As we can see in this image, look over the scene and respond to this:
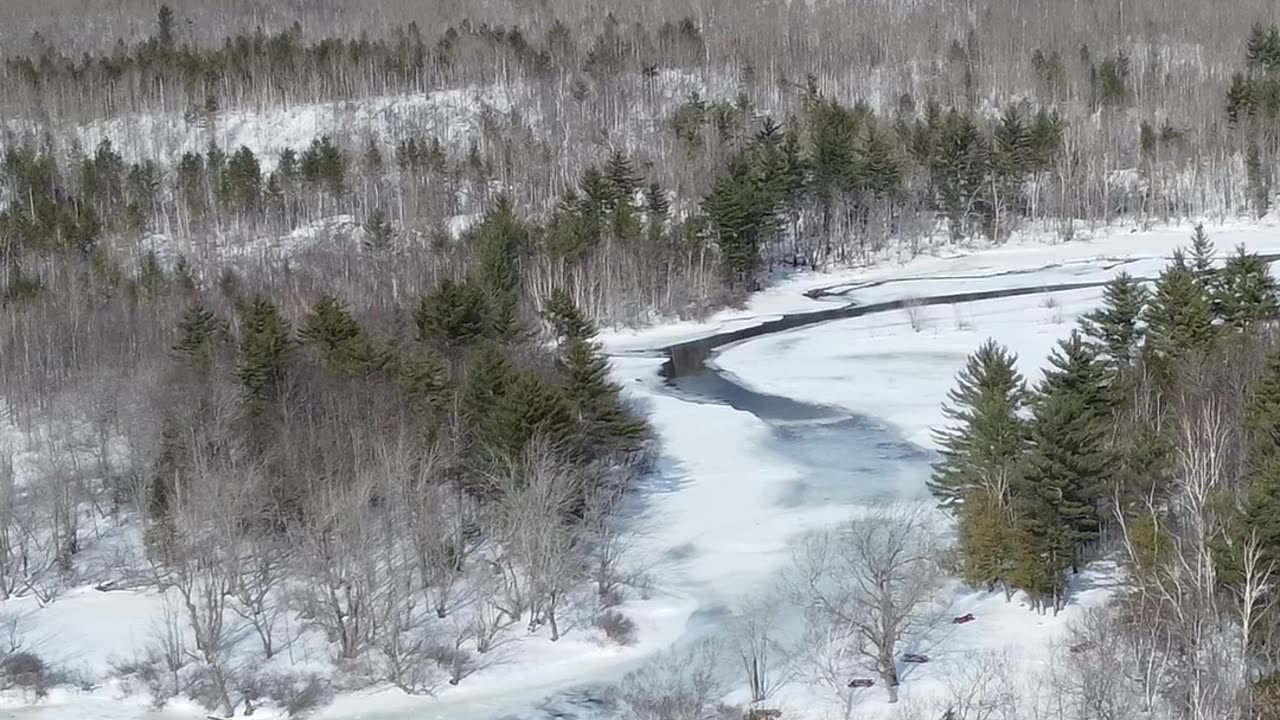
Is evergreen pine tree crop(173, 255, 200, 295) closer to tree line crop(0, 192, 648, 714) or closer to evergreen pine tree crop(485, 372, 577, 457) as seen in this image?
tree line crop(0, 192, 648, 714)

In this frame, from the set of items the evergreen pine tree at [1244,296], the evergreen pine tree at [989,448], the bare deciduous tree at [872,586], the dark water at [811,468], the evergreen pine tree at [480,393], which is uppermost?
the evergreen pine tree at [1244,296]

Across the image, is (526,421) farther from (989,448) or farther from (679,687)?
(989,448)

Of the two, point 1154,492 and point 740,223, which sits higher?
point 740,223

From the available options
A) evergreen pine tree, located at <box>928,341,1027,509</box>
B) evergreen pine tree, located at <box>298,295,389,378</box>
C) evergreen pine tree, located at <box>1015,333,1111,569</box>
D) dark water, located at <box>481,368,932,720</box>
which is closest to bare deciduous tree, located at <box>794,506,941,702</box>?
evergreen pine tree, located at <box>928,341,1027,509</box>

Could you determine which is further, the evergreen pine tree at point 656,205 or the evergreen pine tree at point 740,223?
the evergreen pine tree at point 656,205

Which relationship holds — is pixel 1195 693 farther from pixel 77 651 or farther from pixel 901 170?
pixel 901 170

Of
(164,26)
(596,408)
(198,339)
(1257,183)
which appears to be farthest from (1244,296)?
(164,26)

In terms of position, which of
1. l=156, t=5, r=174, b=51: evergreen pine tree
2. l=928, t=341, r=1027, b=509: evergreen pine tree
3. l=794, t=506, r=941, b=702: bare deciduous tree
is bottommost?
l=794, t=506, r=941, b=702: bare deciduous tree

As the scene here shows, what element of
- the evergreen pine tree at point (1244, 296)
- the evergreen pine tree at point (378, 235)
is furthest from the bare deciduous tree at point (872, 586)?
the evergreen pine tree at point (378, 235)

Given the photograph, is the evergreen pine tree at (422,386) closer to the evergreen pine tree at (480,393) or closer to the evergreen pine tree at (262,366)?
the evergreen pine tree at (480,393)
